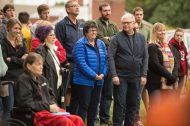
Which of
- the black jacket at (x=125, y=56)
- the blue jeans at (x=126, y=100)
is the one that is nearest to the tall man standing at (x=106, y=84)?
the blue jeans at (x=126, y=100)

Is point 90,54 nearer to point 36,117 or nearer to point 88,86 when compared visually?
point 88,86

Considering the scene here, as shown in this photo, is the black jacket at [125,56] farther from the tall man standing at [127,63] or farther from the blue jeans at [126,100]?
the blue jeans at [126,100]

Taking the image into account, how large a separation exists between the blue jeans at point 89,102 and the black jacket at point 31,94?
1.41 meters

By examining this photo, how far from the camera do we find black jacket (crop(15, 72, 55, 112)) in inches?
255

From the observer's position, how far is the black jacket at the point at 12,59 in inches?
302

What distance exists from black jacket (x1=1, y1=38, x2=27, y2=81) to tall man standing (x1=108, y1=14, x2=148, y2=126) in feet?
4.71

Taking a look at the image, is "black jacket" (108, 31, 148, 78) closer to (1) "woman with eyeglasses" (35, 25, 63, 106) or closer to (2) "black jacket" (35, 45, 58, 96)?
(1) "woman with eyeglasses" (35, 25, 63, 106)

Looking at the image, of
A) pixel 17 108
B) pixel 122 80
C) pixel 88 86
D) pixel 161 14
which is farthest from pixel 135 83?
pixel 161 14

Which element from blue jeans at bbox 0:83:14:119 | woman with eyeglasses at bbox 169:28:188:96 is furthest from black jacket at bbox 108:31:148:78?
woman with eyeglasses at bbox 169:28:188:96

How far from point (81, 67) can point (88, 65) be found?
0.12 m

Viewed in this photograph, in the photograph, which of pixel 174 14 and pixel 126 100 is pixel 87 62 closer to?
pixel 126 100

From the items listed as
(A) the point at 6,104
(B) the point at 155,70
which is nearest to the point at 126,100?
(B) the point at 155,70

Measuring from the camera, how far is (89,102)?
8.34 m

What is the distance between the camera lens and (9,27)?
778 cm
